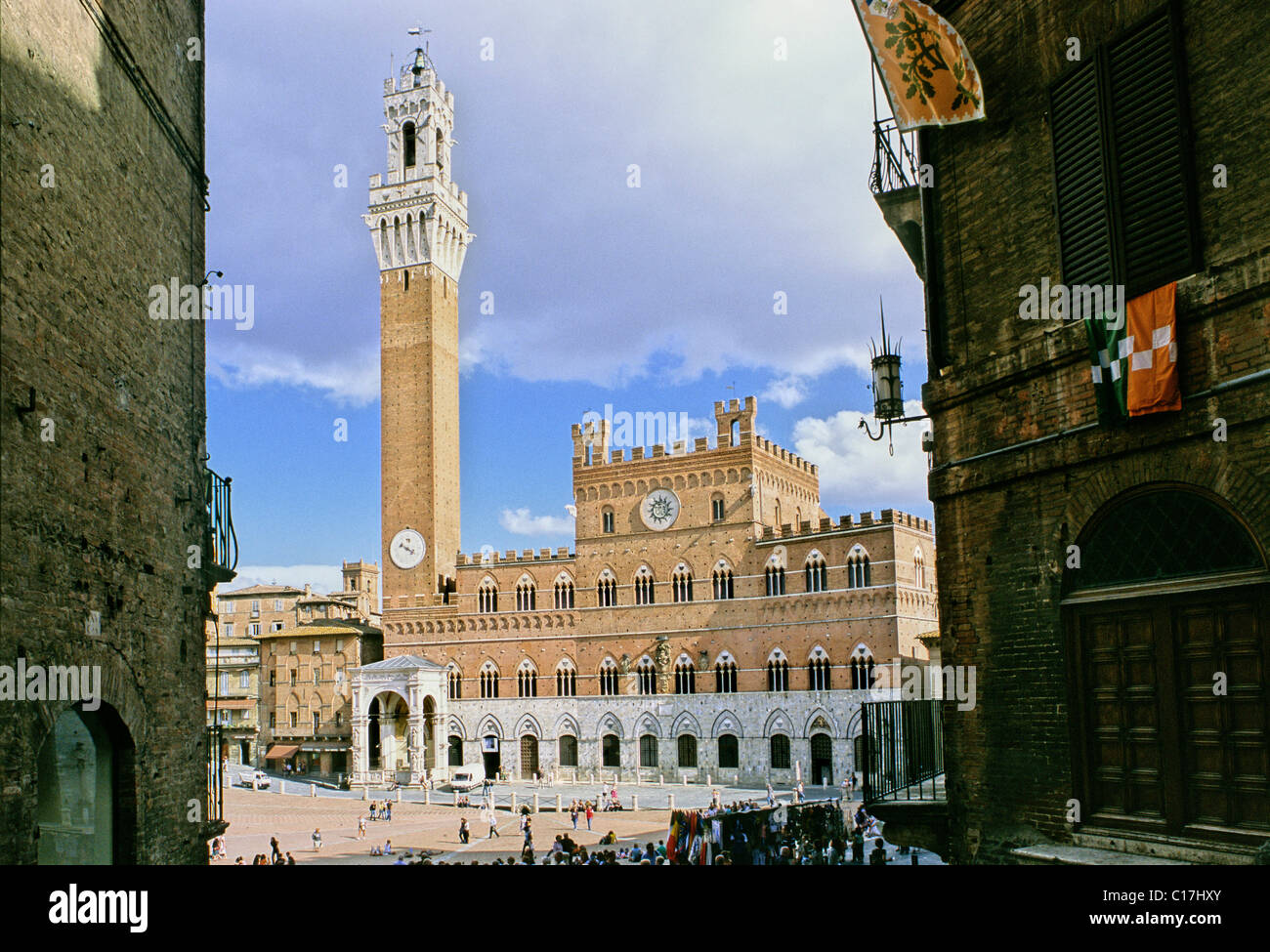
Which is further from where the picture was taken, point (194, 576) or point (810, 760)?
point (810, 760)

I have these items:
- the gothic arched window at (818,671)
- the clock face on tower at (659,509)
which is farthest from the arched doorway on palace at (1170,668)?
the clock face on tower at (659,509)

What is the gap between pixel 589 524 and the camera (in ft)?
159

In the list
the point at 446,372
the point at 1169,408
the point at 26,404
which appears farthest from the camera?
the point at 446,372

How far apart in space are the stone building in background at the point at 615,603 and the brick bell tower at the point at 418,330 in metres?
0.11

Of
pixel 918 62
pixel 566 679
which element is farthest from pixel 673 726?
pixel 918 62

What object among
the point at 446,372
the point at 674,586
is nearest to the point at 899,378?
the point at 674,586

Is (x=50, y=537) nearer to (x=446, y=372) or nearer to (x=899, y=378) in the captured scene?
(x=899, y=378)

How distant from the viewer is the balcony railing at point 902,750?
31.2 ft

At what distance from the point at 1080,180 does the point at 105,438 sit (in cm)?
754

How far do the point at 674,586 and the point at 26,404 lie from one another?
130ft

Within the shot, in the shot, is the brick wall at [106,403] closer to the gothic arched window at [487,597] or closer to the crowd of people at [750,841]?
the crowd of people at [750,841]

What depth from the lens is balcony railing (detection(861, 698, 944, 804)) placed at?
9523 mm

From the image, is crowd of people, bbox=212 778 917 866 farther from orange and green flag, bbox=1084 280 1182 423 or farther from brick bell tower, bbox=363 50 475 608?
brick bell tower, bbox=363 50 475 608
